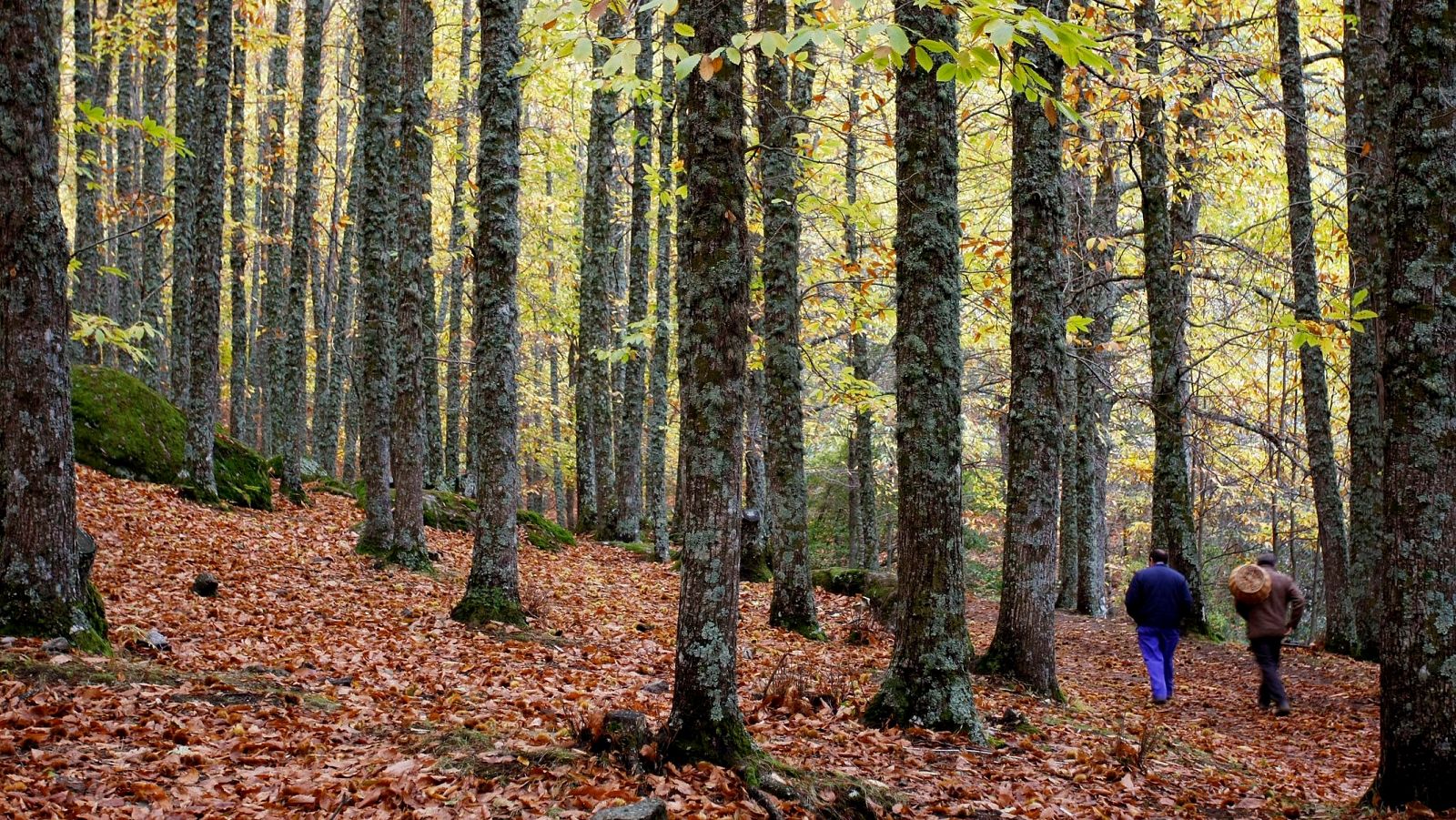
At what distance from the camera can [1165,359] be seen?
44.0ft

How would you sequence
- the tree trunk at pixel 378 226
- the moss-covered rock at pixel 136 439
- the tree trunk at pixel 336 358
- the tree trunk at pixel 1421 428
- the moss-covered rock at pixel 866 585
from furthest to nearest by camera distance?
the tree trunk at pixel 336 358 → the moss-covered rock at pixel 136 439 → the moss-covered rock at pixel 866 585 → the tree trunk at pixel 378 226 → the tree trunk at pixel 1421 428

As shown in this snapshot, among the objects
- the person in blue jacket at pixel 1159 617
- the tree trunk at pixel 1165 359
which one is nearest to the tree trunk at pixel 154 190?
the tree trunk at pixel 1165 359

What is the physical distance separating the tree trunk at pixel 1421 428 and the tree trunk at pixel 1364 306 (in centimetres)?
528

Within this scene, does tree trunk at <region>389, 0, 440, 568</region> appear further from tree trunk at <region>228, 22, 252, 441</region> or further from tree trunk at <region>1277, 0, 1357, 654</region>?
tree trunk at <region>1277, 0, 1357, 654</region>

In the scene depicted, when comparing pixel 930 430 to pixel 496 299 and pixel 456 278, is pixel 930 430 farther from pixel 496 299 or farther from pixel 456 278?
pixel 456 278

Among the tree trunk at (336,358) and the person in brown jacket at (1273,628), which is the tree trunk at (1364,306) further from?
the tree trunk at (336,358)

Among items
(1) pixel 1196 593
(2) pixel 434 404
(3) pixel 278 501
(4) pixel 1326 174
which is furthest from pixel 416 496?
Result: (4) pixel 1326 174

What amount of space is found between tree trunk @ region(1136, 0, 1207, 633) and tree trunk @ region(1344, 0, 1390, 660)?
206cm

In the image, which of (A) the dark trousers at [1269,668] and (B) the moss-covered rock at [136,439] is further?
(B) the moss-covered rock at [136,439]

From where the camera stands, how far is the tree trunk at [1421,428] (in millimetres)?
5258

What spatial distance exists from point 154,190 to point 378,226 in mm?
8875

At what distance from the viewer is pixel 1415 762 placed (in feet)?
17.5

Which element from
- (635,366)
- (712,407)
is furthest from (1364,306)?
(635,366)

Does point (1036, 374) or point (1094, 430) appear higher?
point (1036, 374)
